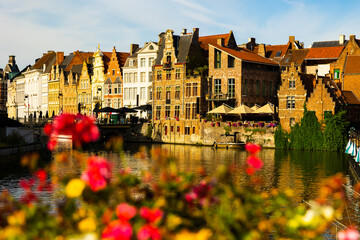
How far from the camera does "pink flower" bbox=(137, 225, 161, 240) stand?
19.9 feet

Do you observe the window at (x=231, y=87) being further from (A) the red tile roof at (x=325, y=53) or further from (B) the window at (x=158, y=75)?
(A) the red tile roof at (x=325, y=53)

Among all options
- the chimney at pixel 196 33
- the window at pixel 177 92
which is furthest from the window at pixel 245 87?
the chimney at pixel 196 33

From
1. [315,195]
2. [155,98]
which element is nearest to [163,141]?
[155,98]

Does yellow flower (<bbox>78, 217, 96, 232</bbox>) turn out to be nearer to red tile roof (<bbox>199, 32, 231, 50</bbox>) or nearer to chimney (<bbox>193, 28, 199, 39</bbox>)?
chimney (<bbox>193, 28, 199, 39</bbox>)

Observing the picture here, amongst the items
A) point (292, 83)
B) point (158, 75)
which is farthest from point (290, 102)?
point (158, 75)

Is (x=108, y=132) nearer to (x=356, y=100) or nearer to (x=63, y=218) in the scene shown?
(x=356, y=100)

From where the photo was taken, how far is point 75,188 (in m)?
6.62

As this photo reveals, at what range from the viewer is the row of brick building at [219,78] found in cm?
6112

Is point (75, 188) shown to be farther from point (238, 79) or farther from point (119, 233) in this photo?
point (238, 79)

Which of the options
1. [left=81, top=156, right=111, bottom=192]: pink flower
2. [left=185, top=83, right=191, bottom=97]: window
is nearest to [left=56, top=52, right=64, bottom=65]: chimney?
[left=185, top=83, right=191, bottom=97]: window

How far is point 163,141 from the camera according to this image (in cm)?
7081

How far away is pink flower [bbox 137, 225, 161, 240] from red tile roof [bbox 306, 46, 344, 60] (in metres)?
72.6

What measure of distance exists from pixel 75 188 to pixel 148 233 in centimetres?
114

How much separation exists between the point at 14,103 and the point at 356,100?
93.3 meters
